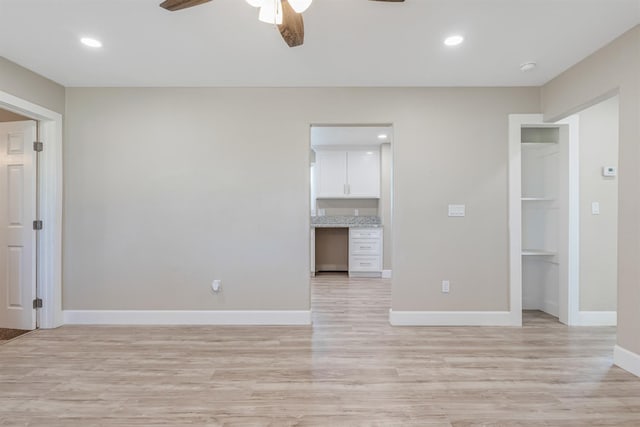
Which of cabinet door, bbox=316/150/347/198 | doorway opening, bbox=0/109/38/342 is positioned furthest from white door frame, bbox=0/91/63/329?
cabinet door, bbox=316/150/347/198

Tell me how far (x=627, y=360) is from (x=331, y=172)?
4.77 meters

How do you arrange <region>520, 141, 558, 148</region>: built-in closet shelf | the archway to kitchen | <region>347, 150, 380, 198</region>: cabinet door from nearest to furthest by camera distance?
1. <region>520, 141, 558, 148</region>: built-in closet shelf
2. the archway to kitchen
3. <region>347, 150, 380, 198</region>: cabinet door

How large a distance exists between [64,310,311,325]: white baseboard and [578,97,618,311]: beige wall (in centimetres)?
287

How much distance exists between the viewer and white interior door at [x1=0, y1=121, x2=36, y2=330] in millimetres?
3164

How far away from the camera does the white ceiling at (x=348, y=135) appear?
198 inches

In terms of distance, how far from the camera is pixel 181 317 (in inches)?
131

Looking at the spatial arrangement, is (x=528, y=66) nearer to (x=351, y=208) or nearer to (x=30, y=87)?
(x=351, y=208)

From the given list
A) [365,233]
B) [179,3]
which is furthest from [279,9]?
[365,233]

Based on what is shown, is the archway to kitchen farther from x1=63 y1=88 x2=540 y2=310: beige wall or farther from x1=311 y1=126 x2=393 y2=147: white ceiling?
x1=63 y1=88 x2=540 y2=310: beige wall

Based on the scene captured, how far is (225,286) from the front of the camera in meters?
3.33

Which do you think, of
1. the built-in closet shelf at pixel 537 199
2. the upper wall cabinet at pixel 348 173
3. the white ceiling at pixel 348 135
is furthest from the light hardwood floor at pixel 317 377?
the upper wall cabinet at pixel 348 173

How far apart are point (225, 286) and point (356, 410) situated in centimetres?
193

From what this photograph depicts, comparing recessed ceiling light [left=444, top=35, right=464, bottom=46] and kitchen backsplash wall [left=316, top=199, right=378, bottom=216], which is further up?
recessed ceiling light [left=444, top=35, right=464, bottom=46]

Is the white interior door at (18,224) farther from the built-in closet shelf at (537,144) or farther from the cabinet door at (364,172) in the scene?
the built-in closet shelf at (537,144)
